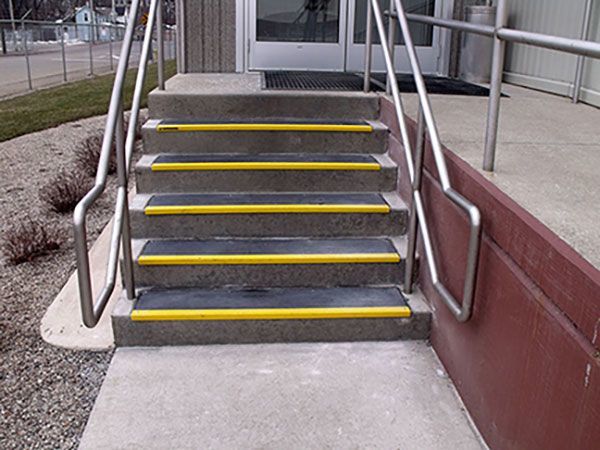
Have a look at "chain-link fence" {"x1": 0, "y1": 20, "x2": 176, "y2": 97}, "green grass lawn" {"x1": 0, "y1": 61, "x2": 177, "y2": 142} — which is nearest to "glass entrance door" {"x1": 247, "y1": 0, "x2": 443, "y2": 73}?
"green grass lawn" {"x1": 0, "y1": 61, "x2": 177, "y2": 142}

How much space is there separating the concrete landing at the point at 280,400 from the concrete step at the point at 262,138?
142cm

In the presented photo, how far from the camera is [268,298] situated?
319 centimetres

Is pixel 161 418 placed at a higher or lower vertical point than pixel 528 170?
lower

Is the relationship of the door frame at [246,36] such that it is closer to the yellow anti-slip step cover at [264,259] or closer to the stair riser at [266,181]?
the stair riser at [266,181]

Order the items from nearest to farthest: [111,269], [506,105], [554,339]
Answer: [554,339] → [111,269] → [506,105]

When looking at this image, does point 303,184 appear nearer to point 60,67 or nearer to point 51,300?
point 51,300

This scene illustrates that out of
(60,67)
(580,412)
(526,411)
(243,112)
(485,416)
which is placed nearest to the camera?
(580,412)

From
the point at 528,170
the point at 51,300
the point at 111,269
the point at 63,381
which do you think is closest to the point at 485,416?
the point at 528,170

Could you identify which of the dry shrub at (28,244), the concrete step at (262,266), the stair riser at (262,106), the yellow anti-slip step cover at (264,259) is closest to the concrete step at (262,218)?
the concrete step at (262,266)

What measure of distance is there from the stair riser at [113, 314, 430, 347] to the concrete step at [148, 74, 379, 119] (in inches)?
65.9

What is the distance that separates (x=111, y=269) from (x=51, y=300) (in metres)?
1.12

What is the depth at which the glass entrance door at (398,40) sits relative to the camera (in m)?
6.06

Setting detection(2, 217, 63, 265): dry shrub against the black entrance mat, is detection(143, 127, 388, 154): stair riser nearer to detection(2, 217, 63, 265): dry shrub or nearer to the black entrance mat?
the black entrance mat

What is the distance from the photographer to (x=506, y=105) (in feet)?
14.9
